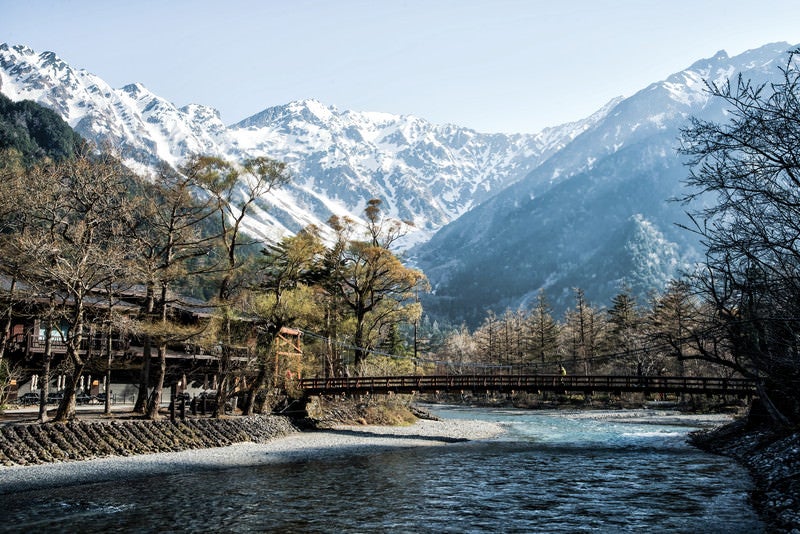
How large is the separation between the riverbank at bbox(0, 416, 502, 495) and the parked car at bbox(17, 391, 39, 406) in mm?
14720

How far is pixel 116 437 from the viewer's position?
2677 cm

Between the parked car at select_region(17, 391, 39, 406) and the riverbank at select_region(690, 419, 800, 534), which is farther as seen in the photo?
the parked car at select_region(17, 391, 39, 406)

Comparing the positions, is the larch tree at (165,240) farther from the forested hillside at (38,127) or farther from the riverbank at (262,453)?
the forested hillside at (38,127)

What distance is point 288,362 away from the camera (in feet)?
130

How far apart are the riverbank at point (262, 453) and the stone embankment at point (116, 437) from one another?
0.54 metres

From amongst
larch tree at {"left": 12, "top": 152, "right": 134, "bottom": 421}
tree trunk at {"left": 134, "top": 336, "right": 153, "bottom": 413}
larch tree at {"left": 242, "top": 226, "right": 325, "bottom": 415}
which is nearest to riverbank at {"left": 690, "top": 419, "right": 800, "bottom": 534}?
larch tree at {"left": 12, "top": 152, "right": 134, "bottom": 421}

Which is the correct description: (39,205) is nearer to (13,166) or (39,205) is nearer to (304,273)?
(13,166)

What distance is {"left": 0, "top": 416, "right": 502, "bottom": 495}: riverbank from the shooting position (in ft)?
68.6

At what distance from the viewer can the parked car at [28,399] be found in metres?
37.0

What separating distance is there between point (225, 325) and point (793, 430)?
2823 cm

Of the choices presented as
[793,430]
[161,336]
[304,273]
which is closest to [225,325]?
[161,336]

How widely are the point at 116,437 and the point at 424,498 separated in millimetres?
15502

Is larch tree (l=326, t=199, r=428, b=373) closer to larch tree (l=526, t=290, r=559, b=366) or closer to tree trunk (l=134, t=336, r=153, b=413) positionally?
tree trunk (l=134, t=336, r=153, b=413)

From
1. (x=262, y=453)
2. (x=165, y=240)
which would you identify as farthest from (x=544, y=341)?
(x=165, y=240)
